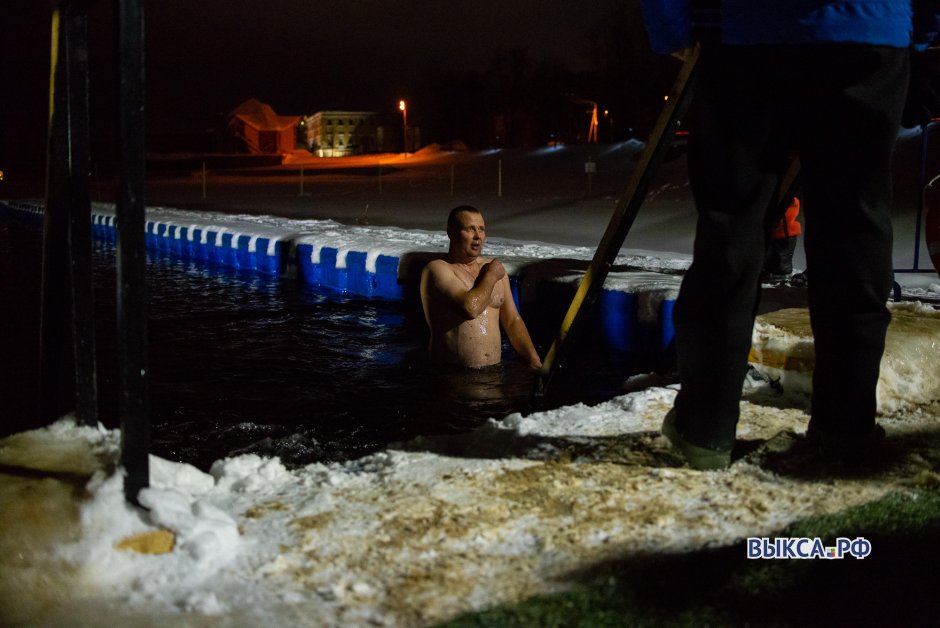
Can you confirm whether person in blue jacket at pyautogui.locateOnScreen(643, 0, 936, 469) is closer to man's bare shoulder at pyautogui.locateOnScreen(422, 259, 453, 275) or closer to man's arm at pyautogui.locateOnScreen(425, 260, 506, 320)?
man's arm at pyautogui.locateOnScreen(425, 260, 506, 320)

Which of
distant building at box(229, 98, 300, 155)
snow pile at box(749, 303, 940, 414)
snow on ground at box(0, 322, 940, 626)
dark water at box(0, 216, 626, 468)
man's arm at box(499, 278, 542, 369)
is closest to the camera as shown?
snow on ground at box(0, 322, 940, 626)

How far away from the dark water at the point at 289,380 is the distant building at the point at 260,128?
236 feet

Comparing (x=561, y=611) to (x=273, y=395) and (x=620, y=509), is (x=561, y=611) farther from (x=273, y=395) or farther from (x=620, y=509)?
(x=273, y=395)

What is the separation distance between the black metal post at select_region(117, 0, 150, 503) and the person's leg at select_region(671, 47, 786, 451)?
1.45 meters

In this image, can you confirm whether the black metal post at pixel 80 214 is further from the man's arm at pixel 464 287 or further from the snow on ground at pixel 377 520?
the man's arm at pixel 464 287

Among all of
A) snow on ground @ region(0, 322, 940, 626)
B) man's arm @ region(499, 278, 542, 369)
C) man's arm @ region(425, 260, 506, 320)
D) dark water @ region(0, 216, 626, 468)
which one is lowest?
dark water @ region(0, 216, 626, 468)

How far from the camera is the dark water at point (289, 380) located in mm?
5223

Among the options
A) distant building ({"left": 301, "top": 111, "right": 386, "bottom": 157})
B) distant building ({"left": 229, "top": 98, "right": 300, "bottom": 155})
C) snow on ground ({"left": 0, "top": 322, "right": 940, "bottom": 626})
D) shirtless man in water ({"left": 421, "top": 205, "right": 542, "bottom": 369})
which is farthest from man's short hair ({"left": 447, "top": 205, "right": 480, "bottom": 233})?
distant building ({"left": 301, "top": 111, "right": 386, "bottom": 157})

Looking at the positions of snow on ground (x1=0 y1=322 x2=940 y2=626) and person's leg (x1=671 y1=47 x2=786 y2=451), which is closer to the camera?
snow on ground (x1=0 y1=322 x2=940 y2=626)

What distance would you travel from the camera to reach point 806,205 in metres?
2.45

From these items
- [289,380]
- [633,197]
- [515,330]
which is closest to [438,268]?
[515,330]

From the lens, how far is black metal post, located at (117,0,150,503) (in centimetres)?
183

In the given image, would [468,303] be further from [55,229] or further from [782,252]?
[55,229]

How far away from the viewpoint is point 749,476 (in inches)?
96.6
